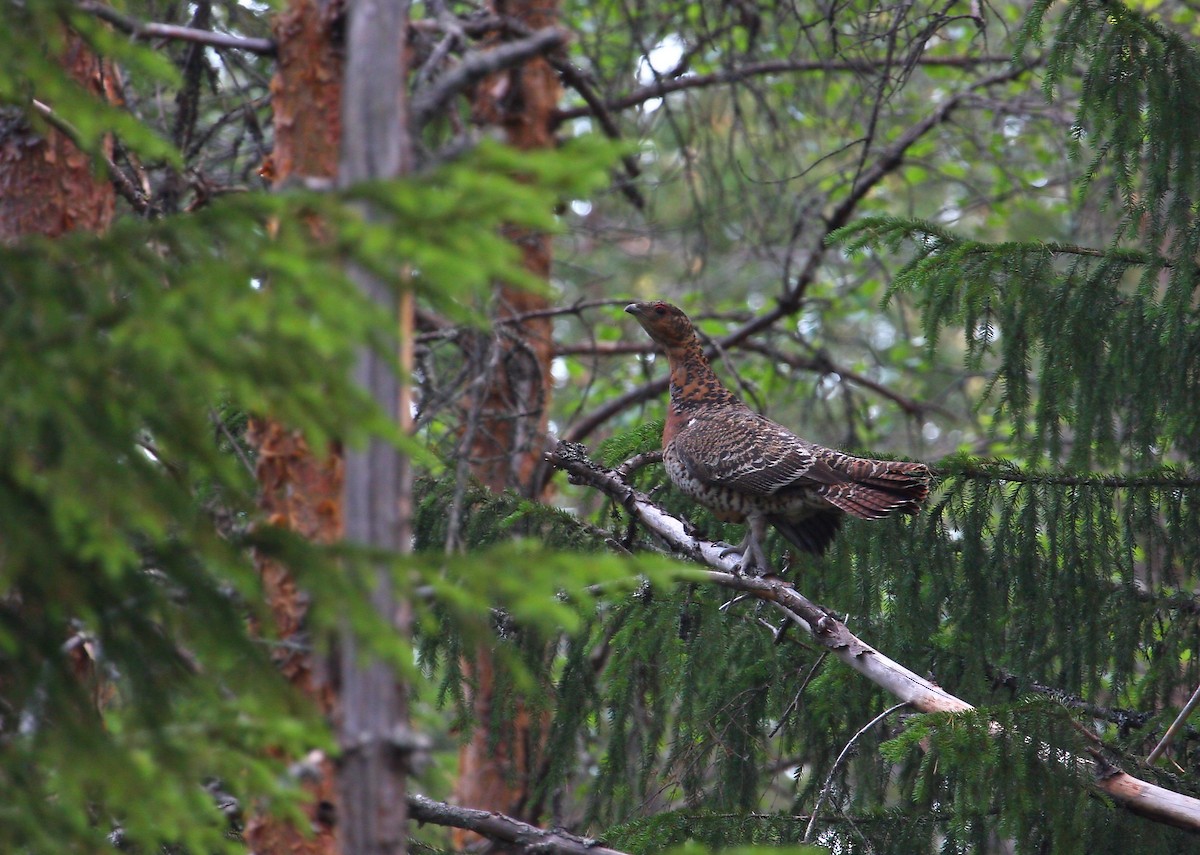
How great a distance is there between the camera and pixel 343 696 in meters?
2.09

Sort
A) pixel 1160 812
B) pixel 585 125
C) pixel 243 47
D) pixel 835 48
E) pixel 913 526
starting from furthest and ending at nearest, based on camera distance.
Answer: pixel 585 125
pixel 835 48
pixel 913 526
pixel 1160 812
pixel 243 47

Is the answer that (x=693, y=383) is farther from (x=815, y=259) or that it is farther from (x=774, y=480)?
(x=815, y=259)

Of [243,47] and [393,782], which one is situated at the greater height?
[243,47]

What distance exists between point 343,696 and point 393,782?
19 centimetres

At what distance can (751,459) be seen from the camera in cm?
529

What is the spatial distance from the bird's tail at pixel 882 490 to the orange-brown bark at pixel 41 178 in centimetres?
359

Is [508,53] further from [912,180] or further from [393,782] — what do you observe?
[912,180]

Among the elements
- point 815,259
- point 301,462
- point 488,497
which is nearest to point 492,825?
point 301,462

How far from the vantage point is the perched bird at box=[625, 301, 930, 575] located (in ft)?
15.4

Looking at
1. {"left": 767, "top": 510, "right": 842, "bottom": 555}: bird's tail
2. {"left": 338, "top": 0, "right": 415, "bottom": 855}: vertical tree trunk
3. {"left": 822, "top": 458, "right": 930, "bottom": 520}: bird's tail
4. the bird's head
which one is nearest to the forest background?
{"left": 338, "top": 0, "right": 415, "bottom": 855}: vertical tree trunk

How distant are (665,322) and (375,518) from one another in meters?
4.57

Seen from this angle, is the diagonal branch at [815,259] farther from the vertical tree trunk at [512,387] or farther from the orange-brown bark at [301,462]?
the orange-brown bark at [301,462]

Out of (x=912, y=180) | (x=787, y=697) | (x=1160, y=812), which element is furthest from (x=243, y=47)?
(x=912, y=180)

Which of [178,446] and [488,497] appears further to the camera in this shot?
[488,497]
